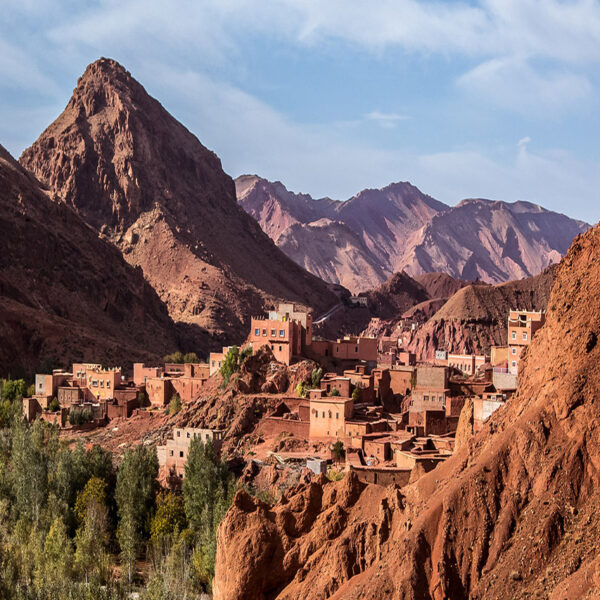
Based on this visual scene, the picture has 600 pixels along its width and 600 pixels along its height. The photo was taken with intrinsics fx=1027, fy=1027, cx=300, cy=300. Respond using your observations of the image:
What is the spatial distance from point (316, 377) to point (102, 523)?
17537mm

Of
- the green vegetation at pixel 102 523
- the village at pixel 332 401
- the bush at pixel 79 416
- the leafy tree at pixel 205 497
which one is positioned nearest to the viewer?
the green vegetation at pixel 102 523

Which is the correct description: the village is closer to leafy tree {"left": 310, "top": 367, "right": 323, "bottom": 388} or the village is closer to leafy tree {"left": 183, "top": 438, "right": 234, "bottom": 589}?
leafy tree {"left": 310, "top": 367, "right": 323, "bottom": 388}

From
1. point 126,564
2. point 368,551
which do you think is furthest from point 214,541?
point 368,551

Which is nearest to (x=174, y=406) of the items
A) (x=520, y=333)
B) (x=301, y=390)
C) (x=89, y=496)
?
(x=301, y=390)

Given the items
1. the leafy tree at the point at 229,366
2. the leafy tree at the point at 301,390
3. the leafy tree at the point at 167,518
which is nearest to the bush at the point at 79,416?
the leafy tree at the point at 229,366

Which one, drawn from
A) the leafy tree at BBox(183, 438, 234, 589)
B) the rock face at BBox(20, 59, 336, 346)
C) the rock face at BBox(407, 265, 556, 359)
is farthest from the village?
the rock face at BBox(20, 59, 336, 346)

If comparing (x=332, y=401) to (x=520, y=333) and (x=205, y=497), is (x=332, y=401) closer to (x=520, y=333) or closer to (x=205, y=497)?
(x=205, y=497)

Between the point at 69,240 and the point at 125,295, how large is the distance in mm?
11636

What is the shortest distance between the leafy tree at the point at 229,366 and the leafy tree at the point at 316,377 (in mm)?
5090

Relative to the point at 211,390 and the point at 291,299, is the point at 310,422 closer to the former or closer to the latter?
the point at 211,390

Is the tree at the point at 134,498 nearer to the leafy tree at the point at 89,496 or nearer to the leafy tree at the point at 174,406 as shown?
the leafy tree at the point at 89,496

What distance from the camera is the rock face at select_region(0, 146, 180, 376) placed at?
10744cm

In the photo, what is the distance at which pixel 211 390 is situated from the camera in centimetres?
6588

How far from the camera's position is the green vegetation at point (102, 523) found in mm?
42875
